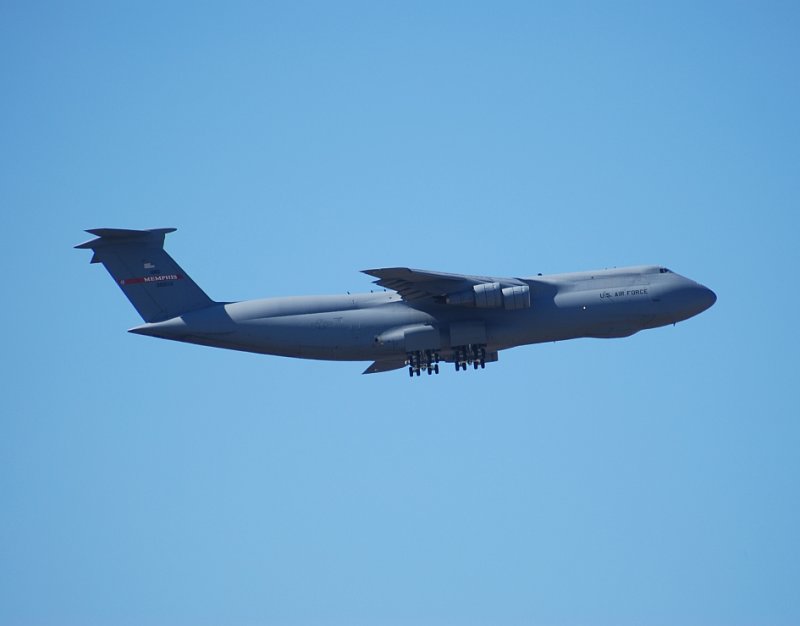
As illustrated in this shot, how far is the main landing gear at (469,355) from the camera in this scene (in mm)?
22125

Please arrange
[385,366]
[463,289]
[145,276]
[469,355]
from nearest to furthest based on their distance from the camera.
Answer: [463,289] < [469,355] < [145,276] < [385,366]

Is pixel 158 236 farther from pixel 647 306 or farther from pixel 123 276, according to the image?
pixel 647 306

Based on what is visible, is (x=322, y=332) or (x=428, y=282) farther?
(x=322, y=332)

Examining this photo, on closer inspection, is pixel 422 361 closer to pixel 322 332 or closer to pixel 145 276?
pixel 322 332

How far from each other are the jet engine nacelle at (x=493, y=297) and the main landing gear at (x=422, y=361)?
129cm

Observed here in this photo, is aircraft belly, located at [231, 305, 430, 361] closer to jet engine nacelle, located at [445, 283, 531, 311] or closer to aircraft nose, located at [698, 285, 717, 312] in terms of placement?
jet engine nacelle, located at [445, 283, 531, 311]

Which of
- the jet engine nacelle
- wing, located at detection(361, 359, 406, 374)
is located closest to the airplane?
the jet engine nacelle

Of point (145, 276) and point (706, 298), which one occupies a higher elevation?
point (145, 276)

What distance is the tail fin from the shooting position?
22344 millimetres

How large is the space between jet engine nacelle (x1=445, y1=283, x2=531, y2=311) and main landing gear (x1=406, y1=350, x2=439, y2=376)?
1.29m

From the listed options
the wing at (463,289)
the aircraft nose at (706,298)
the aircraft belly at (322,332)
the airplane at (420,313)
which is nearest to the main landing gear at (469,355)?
the airplane at (420,313)

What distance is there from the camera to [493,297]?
21.5 metres

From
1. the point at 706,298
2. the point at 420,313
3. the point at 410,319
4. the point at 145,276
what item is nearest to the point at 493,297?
the point at 420,313

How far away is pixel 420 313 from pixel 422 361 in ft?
3.26
